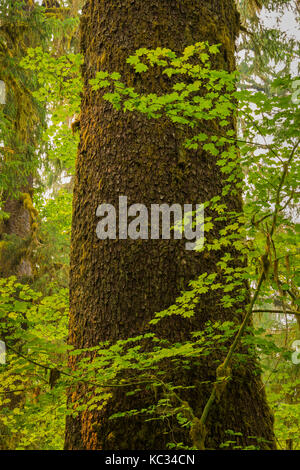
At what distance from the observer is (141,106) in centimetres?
231

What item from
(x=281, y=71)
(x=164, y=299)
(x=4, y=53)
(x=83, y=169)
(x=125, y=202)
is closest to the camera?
(x=164, y=299)

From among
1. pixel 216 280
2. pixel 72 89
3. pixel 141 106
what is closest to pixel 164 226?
pixel 216 280

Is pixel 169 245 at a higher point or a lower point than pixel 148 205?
lower

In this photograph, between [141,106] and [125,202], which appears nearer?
[141,106]

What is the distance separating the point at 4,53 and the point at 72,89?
13.1ft

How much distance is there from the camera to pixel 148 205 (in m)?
2.77

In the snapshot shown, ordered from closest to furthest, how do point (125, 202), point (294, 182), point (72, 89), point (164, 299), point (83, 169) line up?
point (294, 182) < point (164, 299) < point (125, 202) < point (83, 169) < point (72, 89)

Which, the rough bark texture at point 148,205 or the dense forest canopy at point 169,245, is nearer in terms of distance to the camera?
the dense forest canopy at point 169,245

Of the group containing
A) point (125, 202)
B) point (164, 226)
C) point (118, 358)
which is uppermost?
point (125, 202)

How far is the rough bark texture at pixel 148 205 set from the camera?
245cm

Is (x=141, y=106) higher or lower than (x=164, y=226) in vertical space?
higher

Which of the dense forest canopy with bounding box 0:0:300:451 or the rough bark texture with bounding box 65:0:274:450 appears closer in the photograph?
the dense forest canopy with bounding box 0:0:300:451

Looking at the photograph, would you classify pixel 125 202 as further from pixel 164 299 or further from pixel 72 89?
pixel 72 89

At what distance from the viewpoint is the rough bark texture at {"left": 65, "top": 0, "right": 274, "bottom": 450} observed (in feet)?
8.02
